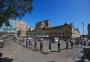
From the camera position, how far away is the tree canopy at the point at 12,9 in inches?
613

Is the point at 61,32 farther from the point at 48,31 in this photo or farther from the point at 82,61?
the point at 82,61

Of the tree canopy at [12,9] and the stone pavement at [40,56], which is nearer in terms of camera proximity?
the tree canopy at [12,9]

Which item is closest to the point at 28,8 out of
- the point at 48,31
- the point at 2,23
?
the point at 2,23

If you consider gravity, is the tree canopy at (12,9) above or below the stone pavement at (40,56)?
above

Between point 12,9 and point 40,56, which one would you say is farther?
point 40,56

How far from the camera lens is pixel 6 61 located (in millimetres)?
16469

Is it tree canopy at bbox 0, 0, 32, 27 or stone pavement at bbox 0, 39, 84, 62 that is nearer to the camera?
tree canopy at bbox 0, 0, 32, 27

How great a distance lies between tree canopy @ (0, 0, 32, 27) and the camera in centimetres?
1558

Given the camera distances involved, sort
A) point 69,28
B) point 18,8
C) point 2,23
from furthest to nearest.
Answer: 1. point 69,28
2. point 18,8
3. point 2,23

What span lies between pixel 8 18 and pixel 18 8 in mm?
1389

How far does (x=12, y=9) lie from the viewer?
53.2 feet

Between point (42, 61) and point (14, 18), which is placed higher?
point (14, 18)

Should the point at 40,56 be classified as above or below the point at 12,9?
below

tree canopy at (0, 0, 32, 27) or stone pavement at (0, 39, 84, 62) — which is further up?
tree canopy at (0, 0, 32, 27)
